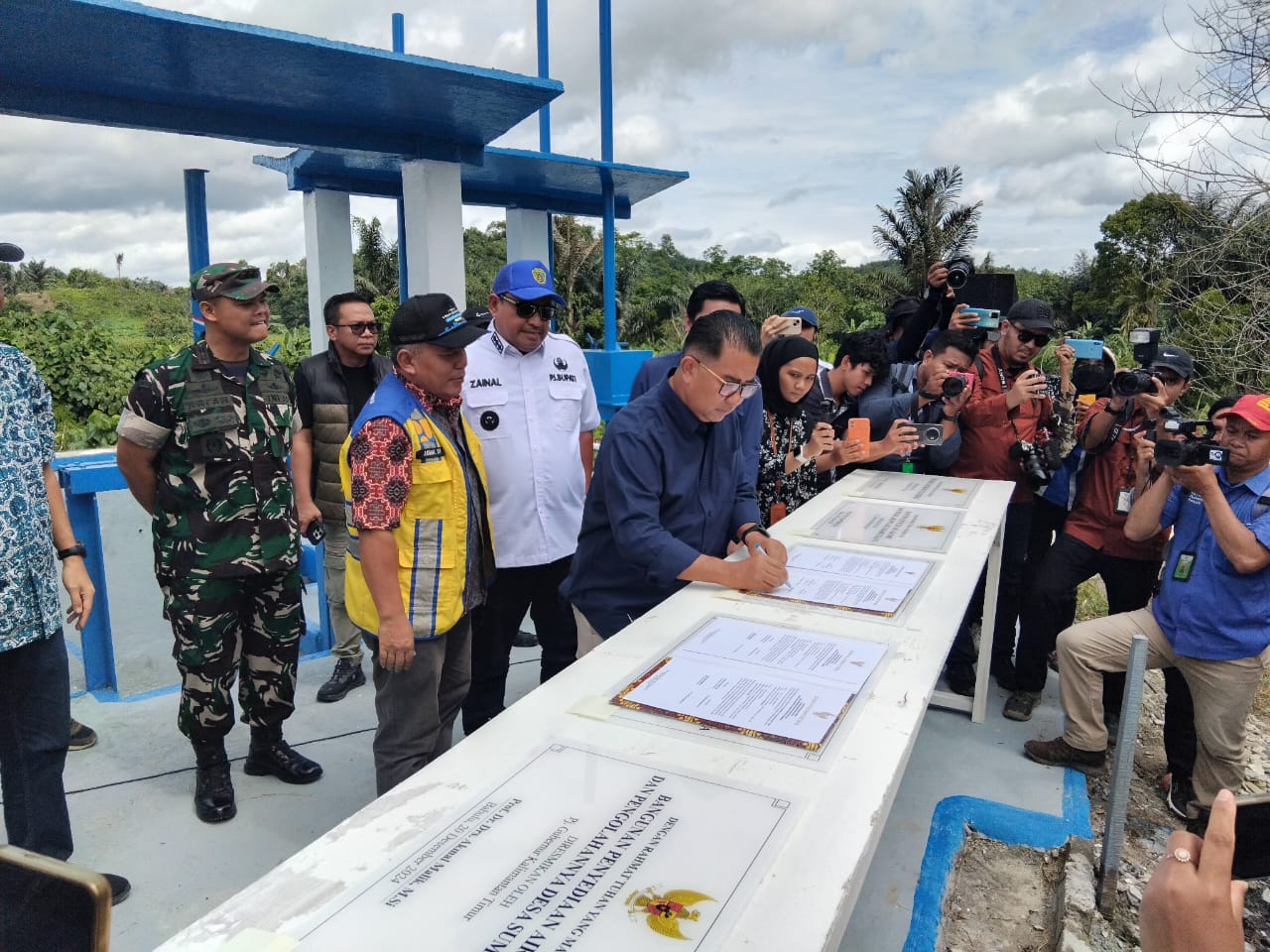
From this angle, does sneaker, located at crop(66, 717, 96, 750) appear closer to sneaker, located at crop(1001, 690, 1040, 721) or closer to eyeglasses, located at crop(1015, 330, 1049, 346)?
sneaker, located at crop(1001, 690, 1040, 721)

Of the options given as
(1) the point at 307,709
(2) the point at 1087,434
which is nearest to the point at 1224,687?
(2) the point at 1087,434

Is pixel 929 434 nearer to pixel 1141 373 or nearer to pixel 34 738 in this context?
pixel 1141 373

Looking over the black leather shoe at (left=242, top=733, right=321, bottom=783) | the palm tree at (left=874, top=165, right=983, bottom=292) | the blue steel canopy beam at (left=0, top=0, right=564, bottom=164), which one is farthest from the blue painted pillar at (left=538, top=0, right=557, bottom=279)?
the palm tree at (left=874, top=165, right=983, bottom=292)

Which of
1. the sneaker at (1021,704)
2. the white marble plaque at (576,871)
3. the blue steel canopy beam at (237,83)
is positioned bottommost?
the sneaker at (1021,704)

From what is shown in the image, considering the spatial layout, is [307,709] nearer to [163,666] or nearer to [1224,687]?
[163,666]

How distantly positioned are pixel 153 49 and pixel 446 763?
10.8 ft

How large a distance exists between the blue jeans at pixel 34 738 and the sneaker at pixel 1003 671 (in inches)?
145

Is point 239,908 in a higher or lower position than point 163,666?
higher

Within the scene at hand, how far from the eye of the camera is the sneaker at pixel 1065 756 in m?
3.10

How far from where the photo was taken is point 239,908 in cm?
95

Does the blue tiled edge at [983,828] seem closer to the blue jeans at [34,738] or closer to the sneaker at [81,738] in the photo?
the blue jeans at [34,738]

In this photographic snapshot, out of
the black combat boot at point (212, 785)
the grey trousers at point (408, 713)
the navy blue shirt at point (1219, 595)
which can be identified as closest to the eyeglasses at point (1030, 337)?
the navy blue shirt at point (1219, 595)

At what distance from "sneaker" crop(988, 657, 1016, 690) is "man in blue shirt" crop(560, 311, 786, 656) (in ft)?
7.08

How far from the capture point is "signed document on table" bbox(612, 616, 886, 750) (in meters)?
1.40
